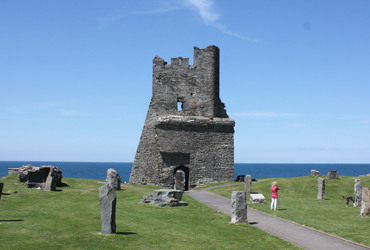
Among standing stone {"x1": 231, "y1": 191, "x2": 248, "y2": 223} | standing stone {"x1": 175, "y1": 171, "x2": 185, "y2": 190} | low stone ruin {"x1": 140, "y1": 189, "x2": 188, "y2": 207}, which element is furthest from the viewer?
standing stone {"x1": 175, "y1": 171, "x2": 185, "y2": 190}

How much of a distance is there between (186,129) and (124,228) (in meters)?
22.9

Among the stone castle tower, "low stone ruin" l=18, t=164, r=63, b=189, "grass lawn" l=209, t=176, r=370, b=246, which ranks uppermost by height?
the stone castle tower

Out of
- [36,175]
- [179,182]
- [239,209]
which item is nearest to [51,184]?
[36,175]

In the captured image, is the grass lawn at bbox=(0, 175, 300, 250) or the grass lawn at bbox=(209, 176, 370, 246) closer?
the grass lawn at bbox=(0, 175, 300, 250)

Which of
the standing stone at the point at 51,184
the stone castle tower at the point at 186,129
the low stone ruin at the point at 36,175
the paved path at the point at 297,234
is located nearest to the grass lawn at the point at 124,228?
the paved path at the point at 297,234

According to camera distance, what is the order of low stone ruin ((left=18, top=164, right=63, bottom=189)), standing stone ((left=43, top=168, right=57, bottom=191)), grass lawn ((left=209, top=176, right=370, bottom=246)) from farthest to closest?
low stone ruin ((left=18, top=164, right=63, bottom=189)), standing stone ((left=43, top=168, right=57, bottom=191)), grass lawn ((left=209, top=176, right=370, bottom=246))

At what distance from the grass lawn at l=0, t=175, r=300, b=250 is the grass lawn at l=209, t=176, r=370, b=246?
2.82 meters

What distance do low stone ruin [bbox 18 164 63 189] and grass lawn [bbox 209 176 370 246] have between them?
11.9 meters

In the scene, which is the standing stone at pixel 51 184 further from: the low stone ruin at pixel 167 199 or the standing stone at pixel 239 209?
the standing stone at pixel 239 209

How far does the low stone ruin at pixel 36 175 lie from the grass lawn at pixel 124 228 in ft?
17.1

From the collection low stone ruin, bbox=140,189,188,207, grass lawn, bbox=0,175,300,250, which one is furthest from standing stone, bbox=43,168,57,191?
low stone ruin, bbox=140,189,188,207

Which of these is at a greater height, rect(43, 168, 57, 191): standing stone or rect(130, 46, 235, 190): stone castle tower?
rect(130, 46, 235, 190): stone castle tower

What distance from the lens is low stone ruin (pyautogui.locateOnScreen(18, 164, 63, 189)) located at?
90.1 ft

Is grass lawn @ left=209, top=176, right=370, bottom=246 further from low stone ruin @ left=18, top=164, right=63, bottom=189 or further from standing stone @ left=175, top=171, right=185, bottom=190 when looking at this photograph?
low stone ruin @ left=18, top=164, right=63, bottom=189
